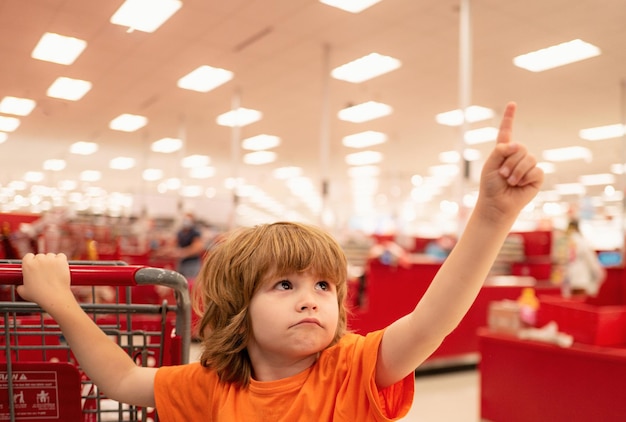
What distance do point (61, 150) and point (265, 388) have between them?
2.43 meters

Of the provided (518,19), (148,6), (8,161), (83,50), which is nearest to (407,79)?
(518,19)

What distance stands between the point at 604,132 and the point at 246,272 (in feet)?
19.0

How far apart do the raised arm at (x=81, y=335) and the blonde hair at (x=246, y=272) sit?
0.17 meters

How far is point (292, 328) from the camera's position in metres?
1.03

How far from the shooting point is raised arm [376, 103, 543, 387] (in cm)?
89

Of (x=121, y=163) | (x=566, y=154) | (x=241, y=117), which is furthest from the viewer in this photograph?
(x=241, y=117)

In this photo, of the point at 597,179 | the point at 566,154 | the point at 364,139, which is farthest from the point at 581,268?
the point at 364,139

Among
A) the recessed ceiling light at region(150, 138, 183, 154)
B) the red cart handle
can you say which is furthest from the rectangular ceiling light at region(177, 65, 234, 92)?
the red cart handle

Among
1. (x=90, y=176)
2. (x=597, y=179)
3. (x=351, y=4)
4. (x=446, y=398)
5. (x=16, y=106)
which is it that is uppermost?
(x=351, y=4)

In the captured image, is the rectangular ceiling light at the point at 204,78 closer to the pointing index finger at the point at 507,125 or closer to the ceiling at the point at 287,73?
the ceiling at the point at 287,73

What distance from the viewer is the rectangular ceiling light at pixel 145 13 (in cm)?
378

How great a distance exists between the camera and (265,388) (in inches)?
42.5

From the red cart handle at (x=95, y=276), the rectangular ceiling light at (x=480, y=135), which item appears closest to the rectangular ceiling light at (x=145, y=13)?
the red cart handle at (x=95, y=276)

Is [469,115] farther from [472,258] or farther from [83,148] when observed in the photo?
[472,258]
